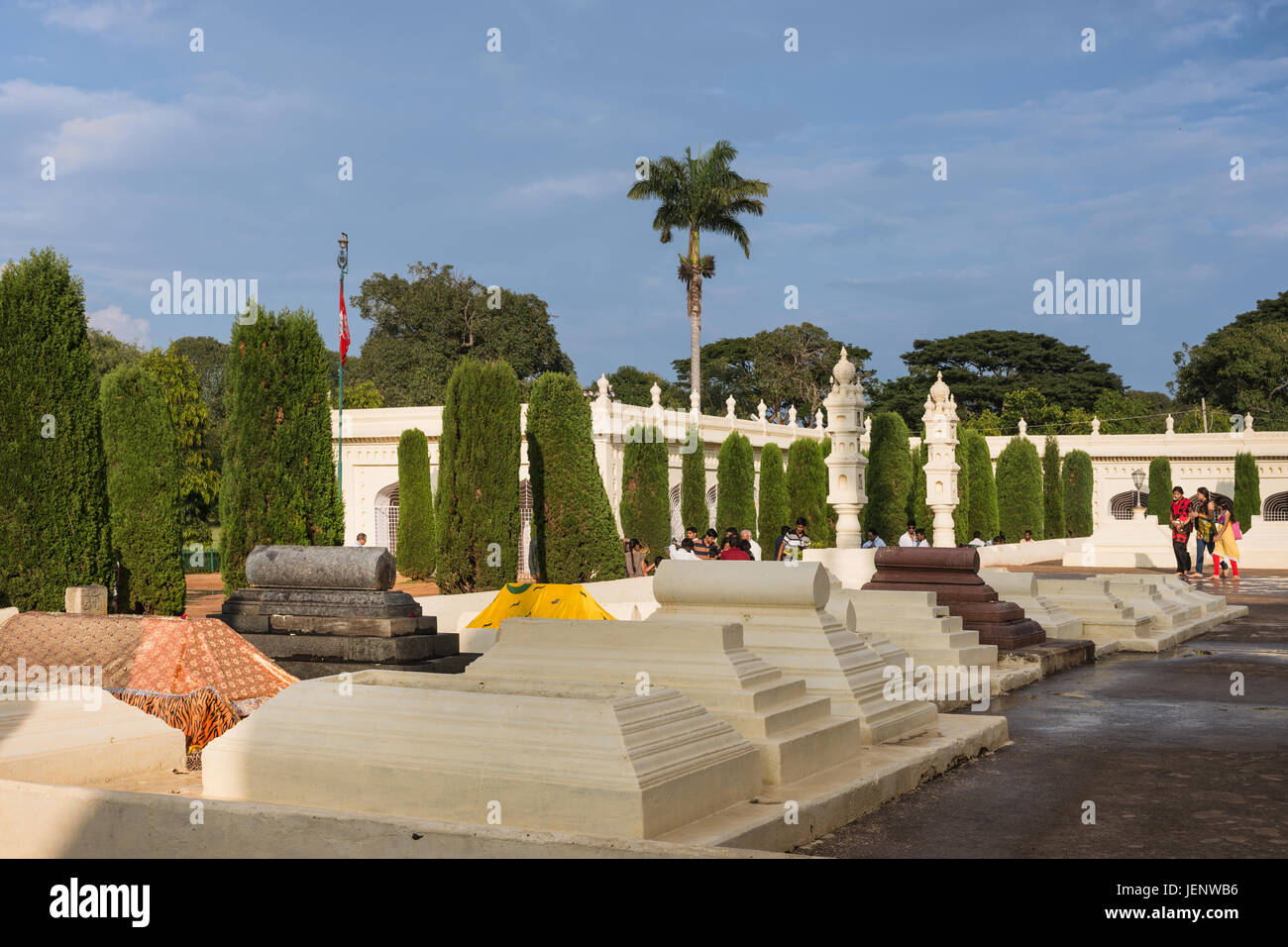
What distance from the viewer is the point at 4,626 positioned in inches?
328

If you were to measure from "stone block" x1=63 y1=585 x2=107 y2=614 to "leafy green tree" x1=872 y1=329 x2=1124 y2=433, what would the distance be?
189 feet

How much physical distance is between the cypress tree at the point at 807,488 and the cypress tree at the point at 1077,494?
17.6 metres

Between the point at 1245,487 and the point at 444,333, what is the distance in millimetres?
35505

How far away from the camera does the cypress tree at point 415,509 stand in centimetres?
3077

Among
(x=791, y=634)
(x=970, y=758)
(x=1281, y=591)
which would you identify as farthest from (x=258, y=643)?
(x=1281, y=591)

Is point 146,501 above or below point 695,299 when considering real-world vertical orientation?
below

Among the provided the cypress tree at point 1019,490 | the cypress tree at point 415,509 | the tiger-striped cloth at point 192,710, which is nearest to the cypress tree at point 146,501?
the tiger-striped cloth at point 192,710

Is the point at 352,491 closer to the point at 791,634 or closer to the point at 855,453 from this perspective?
the point at 855,453

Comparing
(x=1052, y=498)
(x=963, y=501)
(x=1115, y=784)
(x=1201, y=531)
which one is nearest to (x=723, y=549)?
(x=1115, y=784)

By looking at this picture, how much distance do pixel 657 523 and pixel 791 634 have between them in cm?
2269

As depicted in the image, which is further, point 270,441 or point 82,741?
point 270,441

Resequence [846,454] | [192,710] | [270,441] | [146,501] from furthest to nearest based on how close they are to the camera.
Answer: [846,454], [146,501], [270,441], [192,710]

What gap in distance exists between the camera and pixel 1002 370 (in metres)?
70.2

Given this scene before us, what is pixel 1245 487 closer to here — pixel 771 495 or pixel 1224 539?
Answer: pixel 771 495
